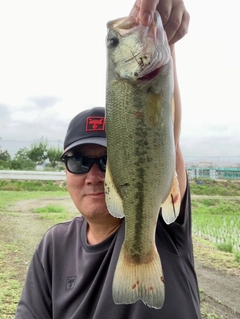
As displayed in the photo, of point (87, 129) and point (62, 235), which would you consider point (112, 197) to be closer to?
point (87, 129)

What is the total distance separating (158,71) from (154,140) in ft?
0.93

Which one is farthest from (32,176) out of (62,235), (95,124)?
(95,124)

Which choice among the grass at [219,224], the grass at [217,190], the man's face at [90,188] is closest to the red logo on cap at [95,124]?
the man's face at [90,188]

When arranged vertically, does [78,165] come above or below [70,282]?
above

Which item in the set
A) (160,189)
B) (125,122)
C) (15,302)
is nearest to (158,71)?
(125,122)

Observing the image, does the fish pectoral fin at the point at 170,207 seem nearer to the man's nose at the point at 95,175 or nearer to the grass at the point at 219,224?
the man's nose at the point at 95,175

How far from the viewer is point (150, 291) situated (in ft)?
5.17

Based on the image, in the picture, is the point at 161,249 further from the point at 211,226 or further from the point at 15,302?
the point at 211,226

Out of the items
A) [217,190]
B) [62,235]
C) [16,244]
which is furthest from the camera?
[217,190]

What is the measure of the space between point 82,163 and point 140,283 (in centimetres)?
92

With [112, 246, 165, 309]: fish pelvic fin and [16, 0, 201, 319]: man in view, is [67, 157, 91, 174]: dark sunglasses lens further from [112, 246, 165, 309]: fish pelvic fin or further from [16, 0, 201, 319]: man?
[112, 246, 165, 309]: fish pelvic fin

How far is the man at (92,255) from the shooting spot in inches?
74.0

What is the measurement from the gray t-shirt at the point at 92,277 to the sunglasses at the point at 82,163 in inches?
16.3

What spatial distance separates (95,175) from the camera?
2.24m
